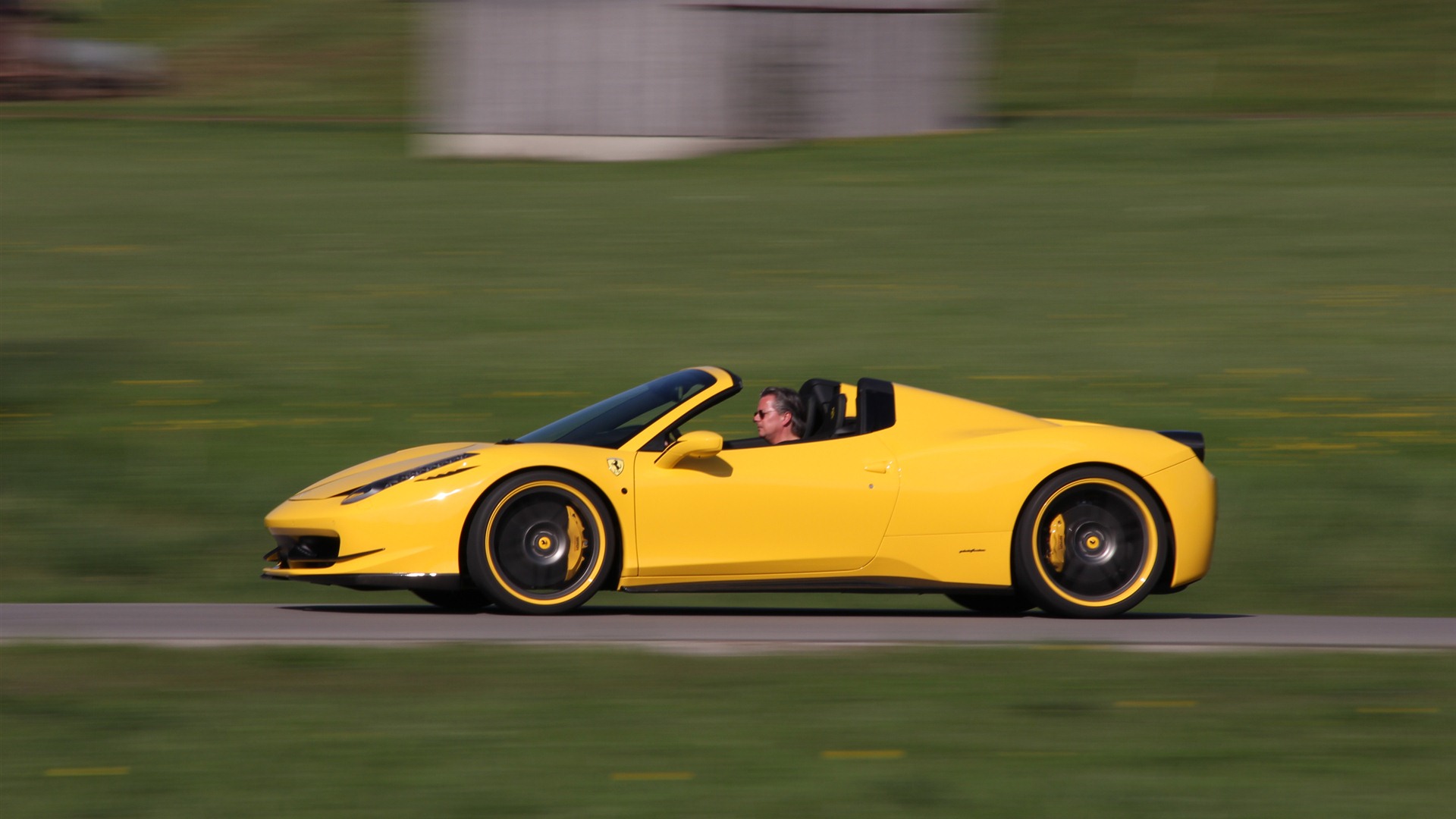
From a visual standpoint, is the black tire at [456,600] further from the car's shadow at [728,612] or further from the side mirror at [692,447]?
the side mirror at [692,447]

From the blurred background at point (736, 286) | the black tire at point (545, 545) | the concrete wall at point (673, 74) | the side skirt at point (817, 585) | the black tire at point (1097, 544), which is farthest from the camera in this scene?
the concrete wall at point (673, 74)

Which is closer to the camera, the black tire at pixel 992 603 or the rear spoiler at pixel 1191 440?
the rear spoiler at pixel 1191 440

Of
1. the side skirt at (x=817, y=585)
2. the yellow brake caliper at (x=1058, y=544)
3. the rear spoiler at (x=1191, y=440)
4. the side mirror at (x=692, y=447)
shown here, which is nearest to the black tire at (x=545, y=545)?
the side skirt at (x=817, y=585)

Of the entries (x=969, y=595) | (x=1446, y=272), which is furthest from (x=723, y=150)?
(x=969, y=595)

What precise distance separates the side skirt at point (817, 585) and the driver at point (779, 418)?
2.11 ft

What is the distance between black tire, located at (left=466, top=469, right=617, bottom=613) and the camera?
25.0 feet

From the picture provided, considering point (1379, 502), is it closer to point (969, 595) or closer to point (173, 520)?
point (969, 595)

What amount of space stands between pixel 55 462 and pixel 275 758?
653 centimetres

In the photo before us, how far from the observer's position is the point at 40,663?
638 centimetres

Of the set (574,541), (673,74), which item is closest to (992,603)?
(574,541)

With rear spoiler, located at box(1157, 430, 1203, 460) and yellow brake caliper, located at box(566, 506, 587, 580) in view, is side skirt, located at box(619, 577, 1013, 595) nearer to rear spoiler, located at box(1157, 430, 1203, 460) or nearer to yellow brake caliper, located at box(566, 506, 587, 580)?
yellow brake caliper, located at box(566, 506, 587, 580)

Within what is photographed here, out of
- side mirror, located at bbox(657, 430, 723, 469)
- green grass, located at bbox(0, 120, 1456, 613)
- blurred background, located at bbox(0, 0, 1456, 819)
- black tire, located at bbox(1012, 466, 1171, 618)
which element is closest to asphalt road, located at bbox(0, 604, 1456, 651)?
black tire, located at bbox(1012, 466, 1171, 618)

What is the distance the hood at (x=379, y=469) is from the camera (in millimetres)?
7801

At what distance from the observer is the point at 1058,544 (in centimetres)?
797
